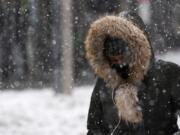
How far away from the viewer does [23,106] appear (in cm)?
1030

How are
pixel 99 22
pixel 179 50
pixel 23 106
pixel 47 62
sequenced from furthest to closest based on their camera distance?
pixel 179 50 < pixel 47 62 < pixel 23 106 < pixel 99 22

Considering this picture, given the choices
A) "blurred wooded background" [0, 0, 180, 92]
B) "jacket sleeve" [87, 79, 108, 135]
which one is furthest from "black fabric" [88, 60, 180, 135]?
"blurred wooded background" [0, 0, 180, 92]

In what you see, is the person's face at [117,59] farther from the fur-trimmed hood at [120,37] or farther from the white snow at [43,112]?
Answer: the white snow at [43,112]

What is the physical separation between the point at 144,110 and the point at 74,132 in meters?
4.57

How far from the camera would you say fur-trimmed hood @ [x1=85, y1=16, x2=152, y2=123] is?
3.91 meters

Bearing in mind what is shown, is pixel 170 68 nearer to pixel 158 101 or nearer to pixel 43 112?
pixel 158 101

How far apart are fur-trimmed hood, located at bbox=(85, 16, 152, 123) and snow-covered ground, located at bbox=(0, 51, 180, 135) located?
13.6 feet

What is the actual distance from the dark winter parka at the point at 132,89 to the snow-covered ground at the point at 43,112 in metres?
4.12

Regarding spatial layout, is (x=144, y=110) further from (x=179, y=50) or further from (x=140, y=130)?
(x=179, y=50)

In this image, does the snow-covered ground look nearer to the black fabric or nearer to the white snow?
the white snow

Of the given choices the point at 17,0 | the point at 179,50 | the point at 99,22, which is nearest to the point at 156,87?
the point at 99,22

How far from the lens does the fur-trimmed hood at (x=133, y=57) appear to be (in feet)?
12.8

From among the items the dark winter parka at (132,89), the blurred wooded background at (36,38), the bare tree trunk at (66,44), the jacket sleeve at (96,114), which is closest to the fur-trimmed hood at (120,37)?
the dark winter parka at (132,89)

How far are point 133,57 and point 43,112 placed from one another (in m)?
6.04
